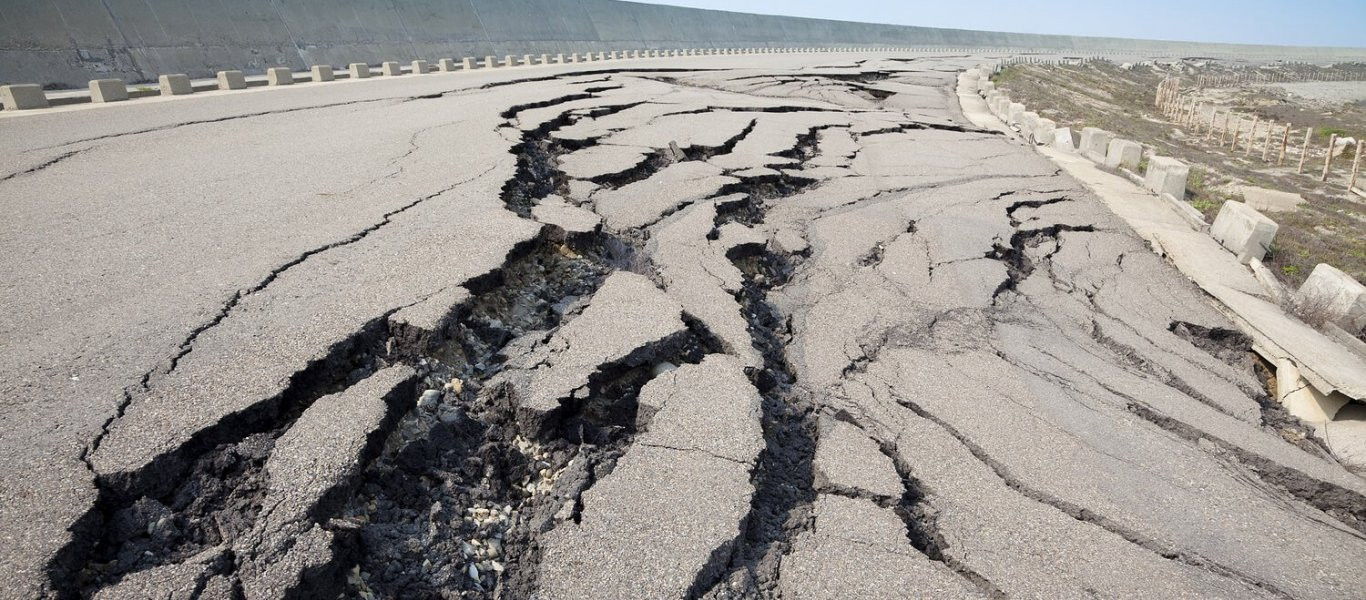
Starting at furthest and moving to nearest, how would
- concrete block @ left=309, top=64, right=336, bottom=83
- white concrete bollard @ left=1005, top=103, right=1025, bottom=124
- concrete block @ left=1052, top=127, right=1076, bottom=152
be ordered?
concrete block @ left=309, top=64, right=336, bottom=83, white concrete bollard @ left=1005, top=103, right=1025, bottom=124, concrete block @ left=1052, top=127, right=1076, bottom=152

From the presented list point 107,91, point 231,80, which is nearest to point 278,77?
point 231,80

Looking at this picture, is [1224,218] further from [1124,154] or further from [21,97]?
[21,97]

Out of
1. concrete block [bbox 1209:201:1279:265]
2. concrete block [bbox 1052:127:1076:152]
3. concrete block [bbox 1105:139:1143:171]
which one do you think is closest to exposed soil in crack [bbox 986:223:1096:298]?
concrete block [bbox 1209:201:1279:265]

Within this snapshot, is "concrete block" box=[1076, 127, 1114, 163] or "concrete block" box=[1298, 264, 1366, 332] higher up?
"concrete block" box=[1076, 127, 1114, 163]

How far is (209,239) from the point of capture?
3299mm

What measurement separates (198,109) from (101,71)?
481 cm

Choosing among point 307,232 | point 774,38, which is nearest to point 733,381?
point 307,232

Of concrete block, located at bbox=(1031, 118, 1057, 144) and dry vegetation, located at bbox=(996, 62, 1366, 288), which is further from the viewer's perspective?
concrete block, located at bbox=(1031, 118, 1057, 144)

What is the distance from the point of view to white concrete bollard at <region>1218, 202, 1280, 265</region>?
4691 mm

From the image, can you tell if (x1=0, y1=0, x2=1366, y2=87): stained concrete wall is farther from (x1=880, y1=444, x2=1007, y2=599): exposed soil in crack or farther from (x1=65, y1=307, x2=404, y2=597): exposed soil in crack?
(x1=880, y1=444, x2=1007, y2=599): exposed soil in crack

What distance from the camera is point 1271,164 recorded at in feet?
44.7

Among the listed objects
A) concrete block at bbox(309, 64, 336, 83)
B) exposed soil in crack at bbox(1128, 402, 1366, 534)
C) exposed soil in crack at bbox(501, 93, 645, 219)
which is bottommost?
exposed soil in crack at bbox(1128, 402, 1366, 534)

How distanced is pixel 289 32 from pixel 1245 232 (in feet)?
51.4

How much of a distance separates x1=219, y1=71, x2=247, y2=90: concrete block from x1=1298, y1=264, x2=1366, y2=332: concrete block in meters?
11.6
